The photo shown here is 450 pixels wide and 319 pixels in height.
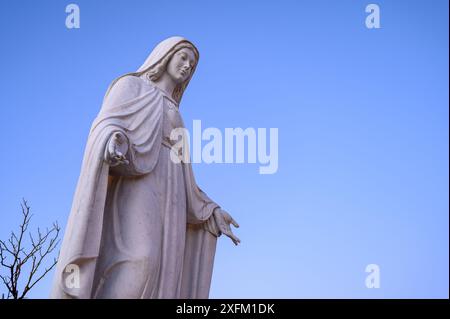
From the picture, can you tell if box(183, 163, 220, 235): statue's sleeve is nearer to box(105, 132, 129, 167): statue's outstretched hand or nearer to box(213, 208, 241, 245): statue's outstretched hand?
box(213, 208, 241, 245): statue's outstretched hand

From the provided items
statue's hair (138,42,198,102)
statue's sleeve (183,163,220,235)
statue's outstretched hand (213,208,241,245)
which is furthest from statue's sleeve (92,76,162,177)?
statue's outstretched hand (213,208,241,245)

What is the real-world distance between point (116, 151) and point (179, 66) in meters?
2.07

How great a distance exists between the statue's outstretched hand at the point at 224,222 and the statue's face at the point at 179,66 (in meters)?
1.87

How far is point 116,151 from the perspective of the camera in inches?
336

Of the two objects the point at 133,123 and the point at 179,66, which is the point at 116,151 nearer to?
the point at 133,123

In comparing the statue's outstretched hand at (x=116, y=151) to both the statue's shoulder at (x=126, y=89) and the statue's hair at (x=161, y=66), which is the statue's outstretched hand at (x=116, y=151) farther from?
the statue's hair at (x=161, y=66)

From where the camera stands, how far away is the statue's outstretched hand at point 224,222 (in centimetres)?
985

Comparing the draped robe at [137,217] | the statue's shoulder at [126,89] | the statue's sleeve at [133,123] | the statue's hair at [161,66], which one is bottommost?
the draped robe at [137,217]

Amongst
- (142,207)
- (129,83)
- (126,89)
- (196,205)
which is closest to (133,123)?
(126,89)

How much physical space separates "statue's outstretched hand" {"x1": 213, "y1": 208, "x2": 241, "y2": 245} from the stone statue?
1cm

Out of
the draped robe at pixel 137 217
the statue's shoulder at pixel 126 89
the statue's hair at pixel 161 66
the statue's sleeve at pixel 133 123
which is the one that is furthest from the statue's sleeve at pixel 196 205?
the statue's hair at pixel 161 66
